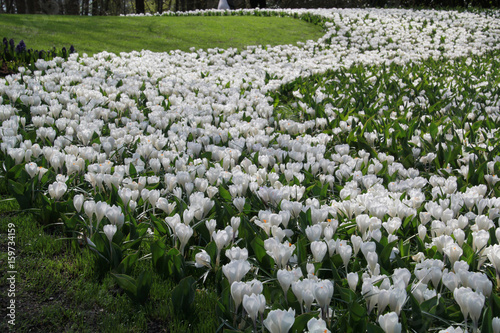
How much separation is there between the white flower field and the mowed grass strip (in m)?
2.43

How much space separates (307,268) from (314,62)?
7836 mm

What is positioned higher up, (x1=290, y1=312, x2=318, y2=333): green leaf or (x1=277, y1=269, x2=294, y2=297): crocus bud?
(x1=277, y1=269, x2=294, y2=297): crocus bud

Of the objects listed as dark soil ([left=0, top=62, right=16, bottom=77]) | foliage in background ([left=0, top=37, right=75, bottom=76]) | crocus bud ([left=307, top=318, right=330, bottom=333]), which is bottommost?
crocus bud ([left=307, top=318, right=330, bottom=333])

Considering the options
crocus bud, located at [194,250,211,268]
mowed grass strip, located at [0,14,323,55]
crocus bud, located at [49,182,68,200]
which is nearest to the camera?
crocus bud, located at [194,250,211,268]

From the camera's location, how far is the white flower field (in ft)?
6.77

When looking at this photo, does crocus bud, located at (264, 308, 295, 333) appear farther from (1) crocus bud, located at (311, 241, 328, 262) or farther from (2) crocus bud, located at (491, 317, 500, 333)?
(2) crocus bud, located at (491, 317, 500, 333)

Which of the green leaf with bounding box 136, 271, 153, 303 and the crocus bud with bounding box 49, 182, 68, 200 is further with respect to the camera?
the crocus bud with bounding box 49, 182, 68, 200

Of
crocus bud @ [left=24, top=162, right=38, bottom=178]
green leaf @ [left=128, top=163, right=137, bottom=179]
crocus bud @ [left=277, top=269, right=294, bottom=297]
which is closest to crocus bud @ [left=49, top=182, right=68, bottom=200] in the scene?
crocus bud @ [left=24, top=162, right=38, bottom=178]

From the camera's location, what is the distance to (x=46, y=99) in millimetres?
5605

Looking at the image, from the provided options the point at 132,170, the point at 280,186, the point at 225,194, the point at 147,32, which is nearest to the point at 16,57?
the point at 147,32

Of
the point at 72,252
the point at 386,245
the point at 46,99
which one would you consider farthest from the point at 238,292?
the point at 46,99

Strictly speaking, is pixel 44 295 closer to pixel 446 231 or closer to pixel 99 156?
pixel 99 156

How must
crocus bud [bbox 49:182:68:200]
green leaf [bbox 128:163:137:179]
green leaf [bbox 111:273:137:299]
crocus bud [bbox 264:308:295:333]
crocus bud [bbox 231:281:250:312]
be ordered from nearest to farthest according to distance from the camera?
crocus bud [bbox 264:308:295:333] → crocus bud [bbox 231:281:250:312] → green leaf [bbox 111:273:137:299] → crocus bud [bbox 49:182:68:200] → green leaf [bbox 128:163:137:179]

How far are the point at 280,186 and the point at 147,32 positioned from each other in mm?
9798
